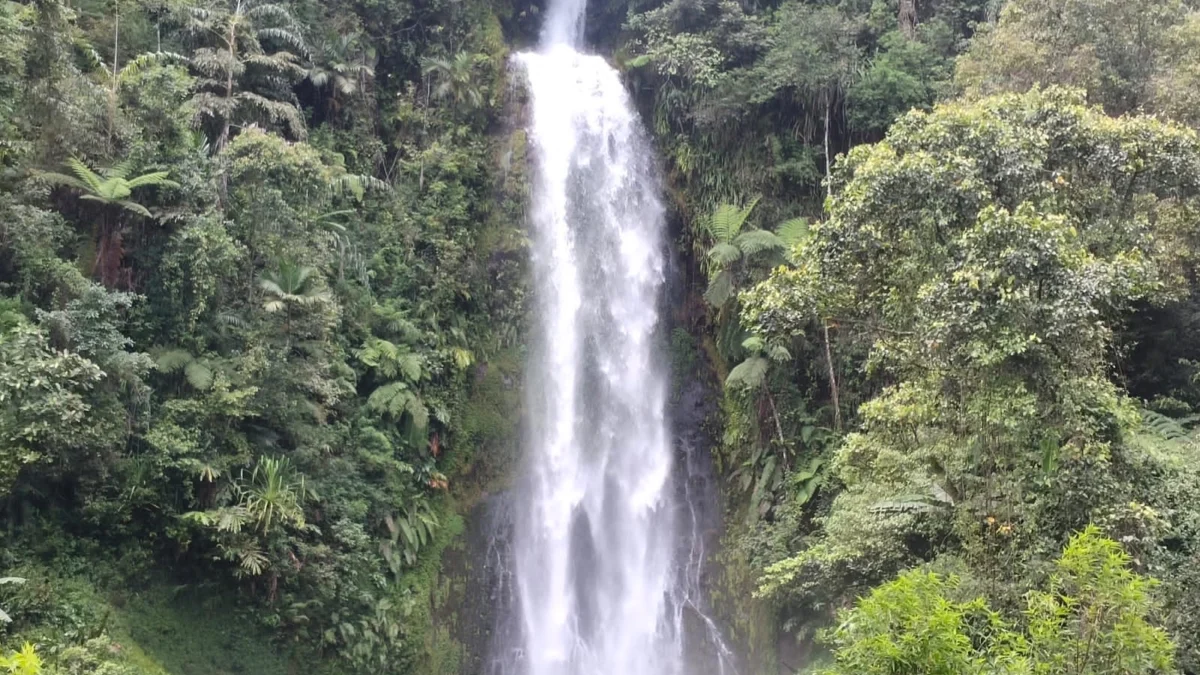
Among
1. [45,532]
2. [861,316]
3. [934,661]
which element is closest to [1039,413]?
[861,316]

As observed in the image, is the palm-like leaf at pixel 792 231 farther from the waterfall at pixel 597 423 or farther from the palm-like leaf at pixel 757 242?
the waterfall at pixel 597 423

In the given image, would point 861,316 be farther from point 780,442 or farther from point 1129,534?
point 780,442

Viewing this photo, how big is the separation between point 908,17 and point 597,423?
42.2ft

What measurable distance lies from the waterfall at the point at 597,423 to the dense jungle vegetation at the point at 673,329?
798mm

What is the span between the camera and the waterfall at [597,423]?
16.3 metres

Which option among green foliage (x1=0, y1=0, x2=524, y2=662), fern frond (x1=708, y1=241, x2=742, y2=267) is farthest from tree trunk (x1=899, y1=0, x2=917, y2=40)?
green foliage (x1=0, y1=0, x2=524, y2=662)

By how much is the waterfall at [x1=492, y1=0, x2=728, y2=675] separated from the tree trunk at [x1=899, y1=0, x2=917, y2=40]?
22.9 feet

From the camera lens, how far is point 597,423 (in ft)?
61.7

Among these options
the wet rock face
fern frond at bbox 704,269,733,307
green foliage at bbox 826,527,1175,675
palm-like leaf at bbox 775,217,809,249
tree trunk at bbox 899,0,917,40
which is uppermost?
tree trunk at bbox 899,0,917,40

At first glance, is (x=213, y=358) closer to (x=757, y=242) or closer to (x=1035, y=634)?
(x=757, y=242)

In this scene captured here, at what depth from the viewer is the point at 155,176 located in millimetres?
12633

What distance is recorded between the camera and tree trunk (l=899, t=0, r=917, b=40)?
71.2ft

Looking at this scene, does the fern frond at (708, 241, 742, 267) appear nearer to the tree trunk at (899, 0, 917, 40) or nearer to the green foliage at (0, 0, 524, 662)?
the green foliage at (0, 0, 524, 662)

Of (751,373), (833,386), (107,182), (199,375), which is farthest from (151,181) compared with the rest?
→ (833,386)
